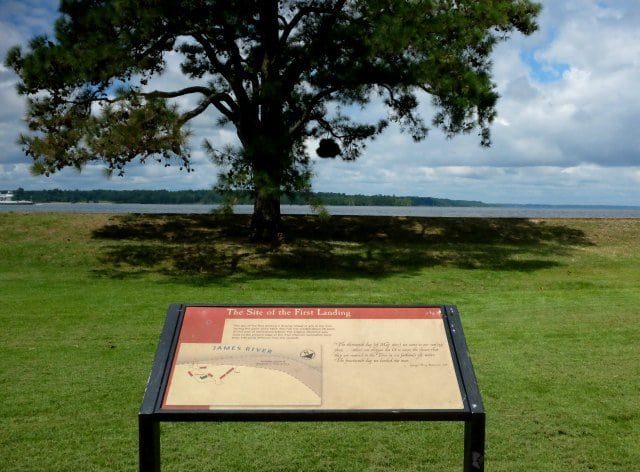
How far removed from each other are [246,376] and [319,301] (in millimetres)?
8503

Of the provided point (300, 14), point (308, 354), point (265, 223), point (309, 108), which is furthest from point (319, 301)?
point (300, 14)

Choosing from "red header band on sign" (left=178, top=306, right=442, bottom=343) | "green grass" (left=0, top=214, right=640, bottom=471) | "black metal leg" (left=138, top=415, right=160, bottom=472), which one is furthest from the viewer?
"green grass" (left=0, top=214, right=640, bottom=471)

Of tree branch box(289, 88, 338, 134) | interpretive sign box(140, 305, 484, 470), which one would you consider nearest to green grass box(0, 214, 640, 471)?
interpretive sign box(140, 305, 484, 470)

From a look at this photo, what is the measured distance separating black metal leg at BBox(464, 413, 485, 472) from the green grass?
93cm

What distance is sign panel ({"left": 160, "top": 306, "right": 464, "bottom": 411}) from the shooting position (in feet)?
13.1

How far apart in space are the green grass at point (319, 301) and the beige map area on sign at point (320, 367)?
1.19 metres

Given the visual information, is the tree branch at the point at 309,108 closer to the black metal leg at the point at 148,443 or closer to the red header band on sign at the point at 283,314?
→ the red header band on sign at the point at 283,314

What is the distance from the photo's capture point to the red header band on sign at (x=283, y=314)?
443 centimetres

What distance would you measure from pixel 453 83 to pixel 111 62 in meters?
8.78

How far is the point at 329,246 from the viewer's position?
2100 centimetres

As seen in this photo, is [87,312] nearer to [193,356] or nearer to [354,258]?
[193,356]

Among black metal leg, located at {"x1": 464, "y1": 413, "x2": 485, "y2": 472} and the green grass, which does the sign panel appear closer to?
black metal leg, located at {"x1": 464, "y1": 413, "x2": 485, "y2": 472}

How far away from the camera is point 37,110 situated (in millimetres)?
18453

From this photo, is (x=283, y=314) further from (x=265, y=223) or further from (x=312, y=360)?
(x=265, y=223)
